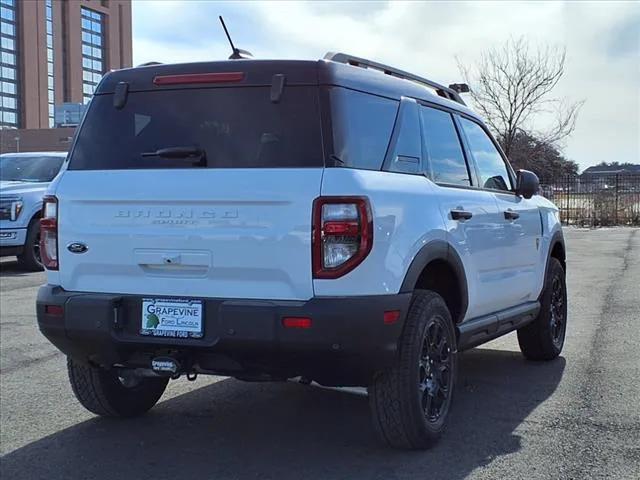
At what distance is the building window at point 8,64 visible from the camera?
3243 inches

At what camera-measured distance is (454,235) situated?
448 centimetres

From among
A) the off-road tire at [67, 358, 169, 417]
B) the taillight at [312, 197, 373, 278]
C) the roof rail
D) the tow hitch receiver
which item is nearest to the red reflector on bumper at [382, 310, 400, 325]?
the taillight at [312, 197, 373, 278]

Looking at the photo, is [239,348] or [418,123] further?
[418,123]

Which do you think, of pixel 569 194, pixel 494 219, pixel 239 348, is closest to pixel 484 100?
pixel 569 194

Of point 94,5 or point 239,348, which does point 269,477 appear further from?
point 94,5

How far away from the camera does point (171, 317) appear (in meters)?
3.86

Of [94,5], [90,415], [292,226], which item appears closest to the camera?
[292,226]

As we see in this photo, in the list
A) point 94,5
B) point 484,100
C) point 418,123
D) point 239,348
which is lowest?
point 239,348

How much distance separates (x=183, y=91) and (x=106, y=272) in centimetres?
102

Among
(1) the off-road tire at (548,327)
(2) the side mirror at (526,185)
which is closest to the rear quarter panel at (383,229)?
(2) the side mirror at (526,185)

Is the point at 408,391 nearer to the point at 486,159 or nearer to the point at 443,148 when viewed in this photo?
the point at 443,148

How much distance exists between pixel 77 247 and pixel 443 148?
7.32ft

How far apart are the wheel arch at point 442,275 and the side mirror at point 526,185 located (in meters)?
1.40

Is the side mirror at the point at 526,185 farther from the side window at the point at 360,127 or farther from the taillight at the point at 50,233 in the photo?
the taillight at the point at 50,233
